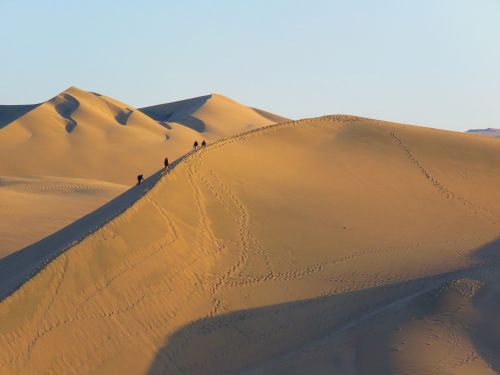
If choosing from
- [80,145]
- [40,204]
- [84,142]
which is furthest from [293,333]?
[84,142]

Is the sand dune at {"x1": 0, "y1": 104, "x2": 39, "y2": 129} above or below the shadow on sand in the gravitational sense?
below

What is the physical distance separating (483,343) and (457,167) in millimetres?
11880

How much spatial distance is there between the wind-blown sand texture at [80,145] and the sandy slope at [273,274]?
477 inches

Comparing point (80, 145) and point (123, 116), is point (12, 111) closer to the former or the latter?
point (123, 116)

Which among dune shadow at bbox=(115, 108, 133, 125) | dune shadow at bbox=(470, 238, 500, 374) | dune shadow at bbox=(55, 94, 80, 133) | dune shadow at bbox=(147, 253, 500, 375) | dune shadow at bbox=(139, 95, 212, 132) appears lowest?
dune shadow at bbox=(139, 95, 212, 132)

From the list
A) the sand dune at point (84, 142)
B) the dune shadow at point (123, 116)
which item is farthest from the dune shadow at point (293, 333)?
the dune shadow at point (123, 116)

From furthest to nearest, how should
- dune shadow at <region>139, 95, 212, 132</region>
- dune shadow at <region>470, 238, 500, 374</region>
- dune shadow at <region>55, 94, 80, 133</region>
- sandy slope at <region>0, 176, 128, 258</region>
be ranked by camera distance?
dune shadow at <region>139, 95, 212, 132</region>, dune shadow at <region>55, 94, 80, 133</region>, sandy slope at <region>0, 176, 128, 258</region>, dune shadow at <region>470, 238, 500, 374</region>

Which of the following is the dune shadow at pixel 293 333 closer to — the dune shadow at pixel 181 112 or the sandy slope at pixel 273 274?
the sandy slope at pixel 273 274

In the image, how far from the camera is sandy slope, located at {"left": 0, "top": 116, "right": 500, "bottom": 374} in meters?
13.8

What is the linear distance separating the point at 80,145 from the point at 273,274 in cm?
3896

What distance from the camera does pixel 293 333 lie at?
14.7m

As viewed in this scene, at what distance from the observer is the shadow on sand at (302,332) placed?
Result: 1320 cm

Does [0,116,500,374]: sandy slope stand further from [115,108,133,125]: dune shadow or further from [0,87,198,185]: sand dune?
[115,108,133,125]: dune shadow

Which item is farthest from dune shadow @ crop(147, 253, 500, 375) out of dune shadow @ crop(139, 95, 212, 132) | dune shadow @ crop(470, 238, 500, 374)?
dune shadow @ crop(139, 95, 212, 132)
